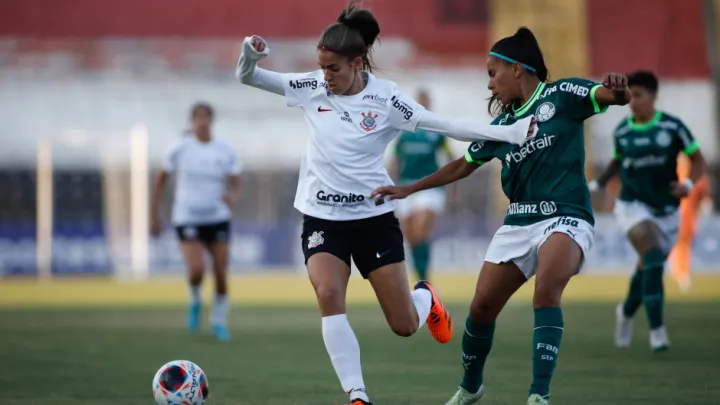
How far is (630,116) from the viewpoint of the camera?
11.0 meters

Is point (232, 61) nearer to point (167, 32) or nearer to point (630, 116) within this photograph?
point (167, 32)

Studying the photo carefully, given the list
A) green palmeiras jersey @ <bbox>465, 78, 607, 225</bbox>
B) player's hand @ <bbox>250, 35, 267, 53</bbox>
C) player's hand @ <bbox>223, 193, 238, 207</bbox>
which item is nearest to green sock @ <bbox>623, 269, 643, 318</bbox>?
green palmeiras jersey @ <bbox>465, 78, 607, 225</bbox>

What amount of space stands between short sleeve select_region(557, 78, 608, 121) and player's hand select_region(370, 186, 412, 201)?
102 centimetres

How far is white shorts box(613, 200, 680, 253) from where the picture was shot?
10914mm

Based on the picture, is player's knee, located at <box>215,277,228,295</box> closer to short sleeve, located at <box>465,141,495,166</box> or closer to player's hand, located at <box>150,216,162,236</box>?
player's hand, located at <box>150,216,162,236</box>

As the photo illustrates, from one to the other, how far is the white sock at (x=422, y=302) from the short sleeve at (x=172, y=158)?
6.21 m

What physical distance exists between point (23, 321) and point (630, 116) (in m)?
8.29

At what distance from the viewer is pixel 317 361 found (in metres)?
10.4

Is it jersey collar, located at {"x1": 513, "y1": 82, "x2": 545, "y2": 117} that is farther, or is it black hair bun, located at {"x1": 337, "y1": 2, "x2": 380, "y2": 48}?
black hair bun, located at {"x1": 337, "y1": 2, "x2": 380, "y2": 48}

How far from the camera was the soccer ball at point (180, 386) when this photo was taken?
6965mm

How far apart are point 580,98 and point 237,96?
28592mm

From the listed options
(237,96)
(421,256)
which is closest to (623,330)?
(421,256)

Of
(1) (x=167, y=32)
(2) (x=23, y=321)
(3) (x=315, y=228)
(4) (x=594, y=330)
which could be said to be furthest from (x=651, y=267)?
(1) (x=167, y=32)

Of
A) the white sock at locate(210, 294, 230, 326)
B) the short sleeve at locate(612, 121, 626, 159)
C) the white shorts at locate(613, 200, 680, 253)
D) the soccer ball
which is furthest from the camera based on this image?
the white sock at locate(210, 294, 230, 326)
